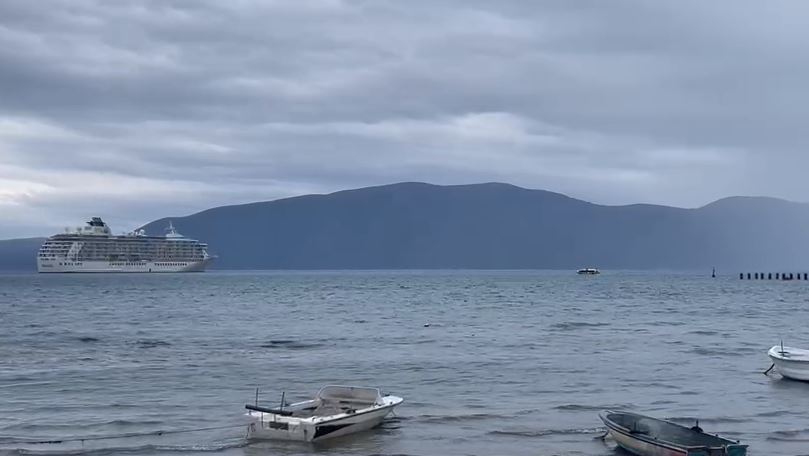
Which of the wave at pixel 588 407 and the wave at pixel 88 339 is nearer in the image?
the wave at pixel 588 407

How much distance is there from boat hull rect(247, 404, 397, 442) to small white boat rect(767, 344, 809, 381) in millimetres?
16012

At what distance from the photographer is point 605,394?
29.3 m

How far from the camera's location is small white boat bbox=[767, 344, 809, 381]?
30906 millimetres

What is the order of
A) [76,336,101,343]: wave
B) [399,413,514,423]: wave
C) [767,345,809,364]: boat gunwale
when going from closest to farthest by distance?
[399,413,514,423]: wave, [767,345,809,364]: boat gunwale, [76,336,101,343]: wave

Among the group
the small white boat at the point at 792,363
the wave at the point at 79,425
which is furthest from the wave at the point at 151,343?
the small white boat at the point at 792,363

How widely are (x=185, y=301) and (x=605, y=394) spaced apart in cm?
7071

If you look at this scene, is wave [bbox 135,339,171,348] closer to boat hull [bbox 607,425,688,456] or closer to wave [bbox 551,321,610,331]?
wave [bbox 551,321,610,331]

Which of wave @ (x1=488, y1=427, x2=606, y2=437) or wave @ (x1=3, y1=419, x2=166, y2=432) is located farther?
wave @ (x1=3, y1=419, x2=166, y2=432)

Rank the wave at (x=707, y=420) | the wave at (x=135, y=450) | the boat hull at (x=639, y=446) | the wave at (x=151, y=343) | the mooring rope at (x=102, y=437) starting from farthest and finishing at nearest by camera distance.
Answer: the wave at (x=151, y=343) < the wave at (x=707, y=420) < the mooring rope at (x=102, y=437) < the wave at (x=135, y=450) < the boat hull at (x=639, y=446)

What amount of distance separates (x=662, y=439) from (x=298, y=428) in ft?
26.2

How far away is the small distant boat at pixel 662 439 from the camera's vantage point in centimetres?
1872

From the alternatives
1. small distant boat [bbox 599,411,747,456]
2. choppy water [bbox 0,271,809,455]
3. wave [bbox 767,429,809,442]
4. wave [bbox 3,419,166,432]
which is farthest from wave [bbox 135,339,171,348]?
wave [bbox 767,429,809,442]

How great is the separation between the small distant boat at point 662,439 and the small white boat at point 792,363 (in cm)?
1217

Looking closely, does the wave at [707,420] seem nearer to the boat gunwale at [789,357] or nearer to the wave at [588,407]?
the wave at [588,407]
